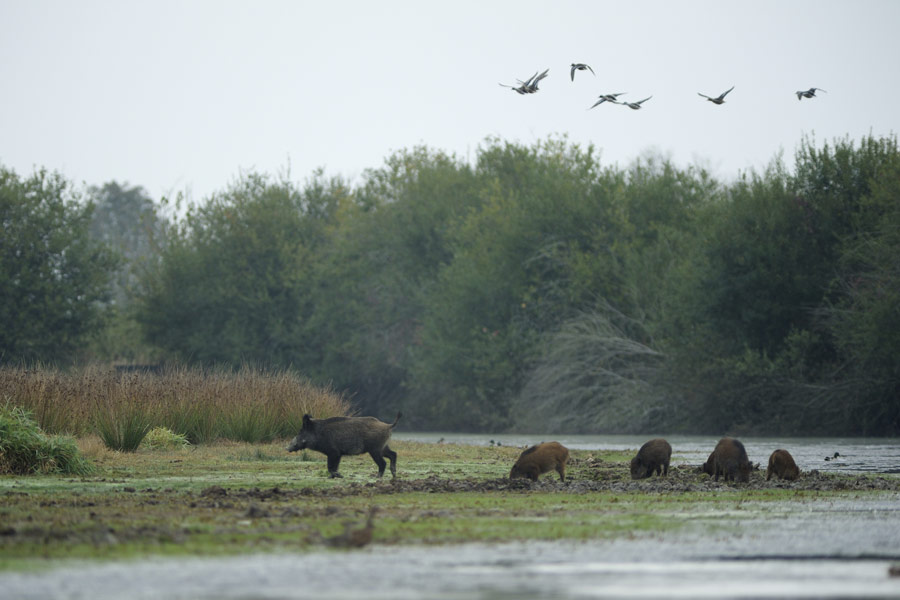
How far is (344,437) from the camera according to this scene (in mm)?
Result: 19031

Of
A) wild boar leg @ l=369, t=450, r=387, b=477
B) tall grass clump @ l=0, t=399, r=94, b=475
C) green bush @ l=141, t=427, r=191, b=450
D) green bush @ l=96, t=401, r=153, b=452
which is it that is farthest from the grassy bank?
green bush @ l=141, t=427, r=191, b=450

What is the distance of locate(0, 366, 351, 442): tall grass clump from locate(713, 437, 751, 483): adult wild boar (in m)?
12.1

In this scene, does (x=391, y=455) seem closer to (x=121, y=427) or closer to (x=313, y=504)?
(x=313, y=504)

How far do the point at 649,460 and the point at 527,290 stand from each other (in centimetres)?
3832

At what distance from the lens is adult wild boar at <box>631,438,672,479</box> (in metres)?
19.6

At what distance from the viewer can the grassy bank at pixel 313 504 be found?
35.6 ft

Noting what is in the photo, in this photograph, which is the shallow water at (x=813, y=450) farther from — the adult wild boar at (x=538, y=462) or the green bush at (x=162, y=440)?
the green bush at (x=162, y=440)

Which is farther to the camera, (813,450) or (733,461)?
(813,450)

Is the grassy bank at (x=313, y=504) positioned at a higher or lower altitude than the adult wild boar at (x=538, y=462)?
lower

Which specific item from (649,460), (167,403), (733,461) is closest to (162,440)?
(167,403)

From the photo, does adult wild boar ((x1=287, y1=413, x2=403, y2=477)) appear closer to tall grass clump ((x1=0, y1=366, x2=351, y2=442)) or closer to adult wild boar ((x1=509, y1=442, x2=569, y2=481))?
adult wild boar ((x1=509, y1=442, x2=569, y2=481))

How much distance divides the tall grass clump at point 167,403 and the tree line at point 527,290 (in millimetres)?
3763

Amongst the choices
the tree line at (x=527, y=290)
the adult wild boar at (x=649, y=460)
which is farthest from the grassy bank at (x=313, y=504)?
the tree line at (x=527, y=290)

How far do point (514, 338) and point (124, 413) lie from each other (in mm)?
32749
